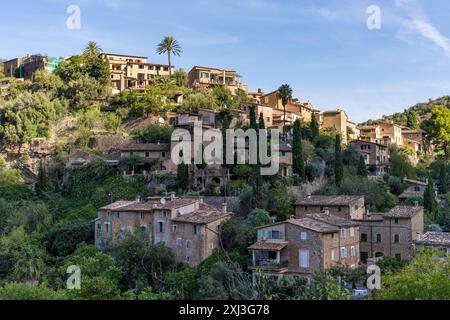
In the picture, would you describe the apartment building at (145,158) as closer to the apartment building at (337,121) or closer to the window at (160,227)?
the window at (160,227)

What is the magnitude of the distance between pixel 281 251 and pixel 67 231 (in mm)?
19018

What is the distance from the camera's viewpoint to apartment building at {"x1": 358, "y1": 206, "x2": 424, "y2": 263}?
40.8 metres

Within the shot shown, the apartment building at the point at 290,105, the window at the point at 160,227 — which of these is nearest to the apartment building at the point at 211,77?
the apartment building at the point at 290,105

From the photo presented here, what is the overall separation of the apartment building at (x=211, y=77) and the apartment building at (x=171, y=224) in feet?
129

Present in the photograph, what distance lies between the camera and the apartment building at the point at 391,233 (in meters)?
40.8

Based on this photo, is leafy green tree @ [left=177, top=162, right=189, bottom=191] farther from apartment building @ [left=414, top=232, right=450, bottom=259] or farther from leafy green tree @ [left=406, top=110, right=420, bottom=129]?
leafy green tree @ [left=406, top=110, right=420, bottom=129]

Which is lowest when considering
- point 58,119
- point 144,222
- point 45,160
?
point 144,222

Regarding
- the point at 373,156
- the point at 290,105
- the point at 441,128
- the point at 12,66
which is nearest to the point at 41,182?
the point at 290,105

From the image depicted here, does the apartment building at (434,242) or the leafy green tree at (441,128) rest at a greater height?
the leafy green tree at (441,128)

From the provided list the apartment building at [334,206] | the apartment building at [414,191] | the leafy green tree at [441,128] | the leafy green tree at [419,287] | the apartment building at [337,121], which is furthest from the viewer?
the leafy green tree at [441,128]

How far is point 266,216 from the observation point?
4144cm

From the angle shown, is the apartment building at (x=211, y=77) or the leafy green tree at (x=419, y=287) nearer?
the leafy green tree at (x=419, y=287)
